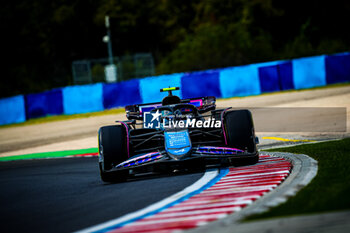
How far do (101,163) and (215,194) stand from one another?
261cm

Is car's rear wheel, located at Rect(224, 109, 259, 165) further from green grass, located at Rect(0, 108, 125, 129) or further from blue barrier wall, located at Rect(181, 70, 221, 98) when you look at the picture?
green grass, located at Rect(0, 108, 125, 129)

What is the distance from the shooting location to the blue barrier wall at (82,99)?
29.8 meters

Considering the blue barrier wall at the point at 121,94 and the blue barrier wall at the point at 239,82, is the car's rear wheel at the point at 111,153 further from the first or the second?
the blue barrier wall at the point at 239,82

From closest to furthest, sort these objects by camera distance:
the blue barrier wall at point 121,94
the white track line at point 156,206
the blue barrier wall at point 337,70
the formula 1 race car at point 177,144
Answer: the white track line at point 156,206 < the formula 1 race car at point 177,144 < the blue barrier wall at point 121,94 < the blue barrier wall at point 337,70

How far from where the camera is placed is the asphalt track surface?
568cm

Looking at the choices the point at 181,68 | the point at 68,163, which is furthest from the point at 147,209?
the point at 181,68

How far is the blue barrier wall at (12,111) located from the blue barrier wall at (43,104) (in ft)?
0.98

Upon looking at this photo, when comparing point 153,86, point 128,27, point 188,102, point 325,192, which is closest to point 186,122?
point 188,102

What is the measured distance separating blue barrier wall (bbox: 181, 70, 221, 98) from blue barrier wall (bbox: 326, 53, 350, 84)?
5.71 metres

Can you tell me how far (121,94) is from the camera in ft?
95.4

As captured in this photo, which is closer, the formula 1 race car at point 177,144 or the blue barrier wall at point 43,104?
the formula 1 race car at point 177,144

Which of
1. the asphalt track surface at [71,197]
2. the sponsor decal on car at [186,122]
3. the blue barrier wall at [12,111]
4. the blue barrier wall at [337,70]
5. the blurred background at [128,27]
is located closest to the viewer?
the asphalt track surface at [71,197]

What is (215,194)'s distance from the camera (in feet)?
20.4

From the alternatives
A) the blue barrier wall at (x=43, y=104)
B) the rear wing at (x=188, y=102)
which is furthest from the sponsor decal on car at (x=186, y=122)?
the blue barrier wall at (x=43, y=104)
